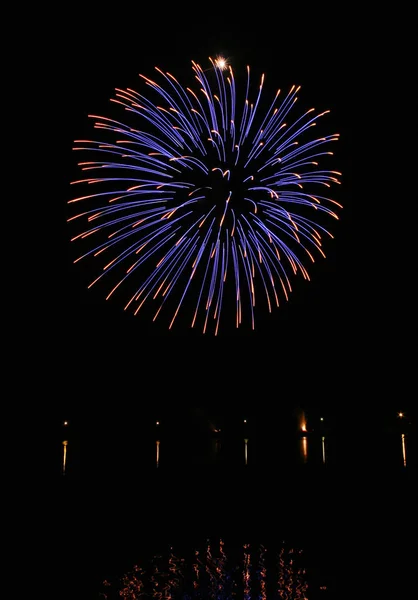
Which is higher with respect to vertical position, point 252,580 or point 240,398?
point 240,398

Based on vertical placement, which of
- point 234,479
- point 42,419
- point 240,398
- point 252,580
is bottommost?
point 252,580

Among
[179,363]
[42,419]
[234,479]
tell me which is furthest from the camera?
[179,363]

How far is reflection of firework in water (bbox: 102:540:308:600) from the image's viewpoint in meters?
5.72

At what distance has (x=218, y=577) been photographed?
625 cm

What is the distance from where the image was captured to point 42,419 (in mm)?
19281

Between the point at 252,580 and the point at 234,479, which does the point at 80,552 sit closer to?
the point at 252,580

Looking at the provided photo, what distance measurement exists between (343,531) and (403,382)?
132 feet

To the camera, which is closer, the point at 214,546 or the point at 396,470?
the point at 214,546

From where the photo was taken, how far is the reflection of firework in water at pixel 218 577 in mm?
5719

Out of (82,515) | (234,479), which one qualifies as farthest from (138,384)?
(82,515)

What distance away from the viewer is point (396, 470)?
14.4 meters

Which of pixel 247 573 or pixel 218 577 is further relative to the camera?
pixel 247 573

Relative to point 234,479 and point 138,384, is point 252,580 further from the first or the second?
point 138,384

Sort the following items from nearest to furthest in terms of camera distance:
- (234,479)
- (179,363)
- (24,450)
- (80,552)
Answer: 1. (80,552)
2. (234,479)
3. (24,450)
4. (179,363)
